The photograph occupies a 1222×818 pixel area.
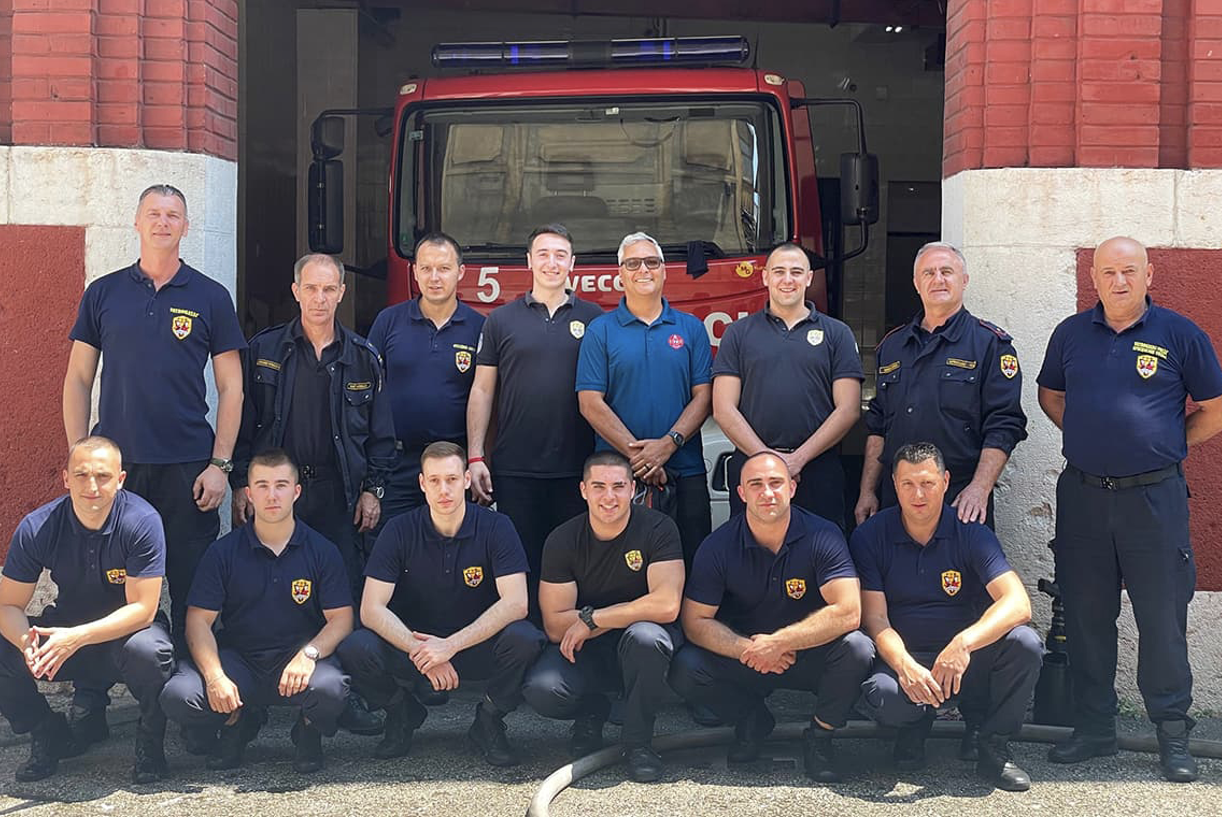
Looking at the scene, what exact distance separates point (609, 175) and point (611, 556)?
2.81m

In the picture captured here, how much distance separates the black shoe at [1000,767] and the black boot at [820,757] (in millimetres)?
531

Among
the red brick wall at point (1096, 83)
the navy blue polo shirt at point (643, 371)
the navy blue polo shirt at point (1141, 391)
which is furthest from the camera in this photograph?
the red brick wall at point (1096, 83)

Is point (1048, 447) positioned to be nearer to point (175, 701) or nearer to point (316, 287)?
point (316, 287)

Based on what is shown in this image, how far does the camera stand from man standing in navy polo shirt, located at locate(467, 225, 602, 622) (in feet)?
18.2

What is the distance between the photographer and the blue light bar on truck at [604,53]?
751 centimetres

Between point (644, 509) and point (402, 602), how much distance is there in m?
1.02

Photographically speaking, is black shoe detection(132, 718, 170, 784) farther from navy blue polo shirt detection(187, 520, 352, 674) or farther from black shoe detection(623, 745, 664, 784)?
black shoe detection(623, 745, 664, 784)

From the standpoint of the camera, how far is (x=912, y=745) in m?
4.95

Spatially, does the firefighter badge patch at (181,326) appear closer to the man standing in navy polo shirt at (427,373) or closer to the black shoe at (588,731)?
the man standing in navy polo shirt at (427,373)

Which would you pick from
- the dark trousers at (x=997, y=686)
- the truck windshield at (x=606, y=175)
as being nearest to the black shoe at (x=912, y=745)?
the dark trousers at (x=997, y=686)

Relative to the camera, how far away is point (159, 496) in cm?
530

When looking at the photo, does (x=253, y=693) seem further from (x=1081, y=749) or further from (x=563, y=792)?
(x=1081, y=749)

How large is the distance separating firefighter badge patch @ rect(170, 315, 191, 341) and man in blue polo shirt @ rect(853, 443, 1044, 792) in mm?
2820

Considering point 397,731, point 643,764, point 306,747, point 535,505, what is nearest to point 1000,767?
point 643,764
